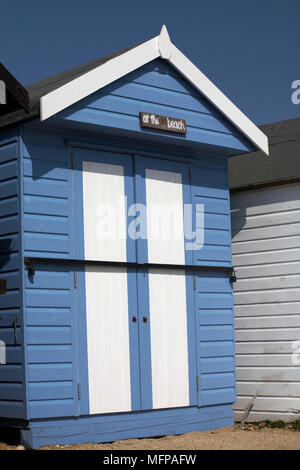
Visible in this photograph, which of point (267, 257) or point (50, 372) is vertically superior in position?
point (267, 257)

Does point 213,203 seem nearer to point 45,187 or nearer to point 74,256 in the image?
point 74,256

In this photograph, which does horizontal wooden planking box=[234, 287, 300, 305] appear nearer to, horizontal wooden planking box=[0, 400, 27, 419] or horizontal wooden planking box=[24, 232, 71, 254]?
horizontal wooden planking box=[24, 232, 71, 254]

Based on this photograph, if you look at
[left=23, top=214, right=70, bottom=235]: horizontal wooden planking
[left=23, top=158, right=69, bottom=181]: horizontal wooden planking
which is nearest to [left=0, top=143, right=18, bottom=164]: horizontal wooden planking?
[left=23, top=158, right=69, bottom=181]: horizontal wooden planking

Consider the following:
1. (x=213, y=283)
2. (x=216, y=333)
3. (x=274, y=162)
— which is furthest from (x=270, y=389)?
(x=274, y=162)

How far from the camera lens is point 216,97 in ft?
34.7

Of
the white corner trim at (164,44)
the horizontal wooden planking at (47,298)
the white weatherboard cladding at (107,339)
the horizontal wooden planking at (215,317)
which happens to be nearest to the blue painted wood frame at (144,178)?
the white weatherboard cladding at (107,339)

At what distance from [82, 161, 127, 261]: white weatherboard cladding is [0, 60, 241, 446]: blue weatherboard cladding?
23 centimetres

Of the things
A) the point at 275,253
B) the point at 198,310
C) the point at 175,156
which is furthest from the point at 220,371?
the point at 175,156

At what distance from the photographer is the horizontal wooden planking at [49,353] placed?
8781mm

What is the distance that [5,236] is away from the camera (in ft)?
29.9

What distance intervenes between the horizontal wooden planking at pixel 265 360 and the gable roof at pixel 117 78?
2.87 metres

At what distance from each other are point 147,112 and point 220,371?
11.5 feet

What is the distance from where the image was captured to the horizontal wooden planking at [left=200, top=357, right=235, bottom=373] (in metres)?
10.4

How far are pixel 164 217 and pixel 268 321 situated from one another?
2411mm
